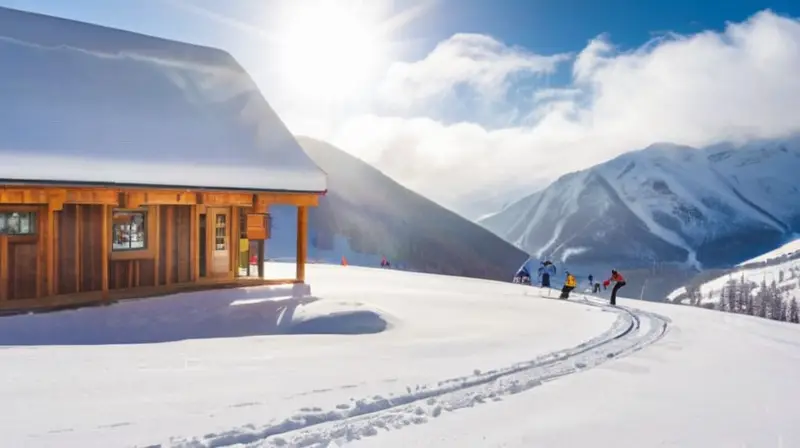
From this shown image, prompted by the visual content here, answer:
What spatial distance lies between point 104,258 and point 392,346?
7310mm

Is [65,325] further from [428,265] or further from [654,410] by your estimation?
[428,265]

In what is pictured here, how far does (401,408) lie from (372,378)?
53.2 inches

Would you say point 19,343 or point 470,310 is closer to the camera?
point 19,343

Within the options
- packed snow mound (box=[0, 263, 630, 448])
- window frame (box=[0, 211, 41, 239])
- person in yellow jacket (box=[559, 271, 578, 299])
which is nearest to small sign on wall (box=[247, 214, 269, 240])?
packed snow mound (box=[0, 263, 630, 448])

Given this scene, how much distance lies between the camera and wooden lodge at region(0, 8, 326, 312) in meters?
13.0

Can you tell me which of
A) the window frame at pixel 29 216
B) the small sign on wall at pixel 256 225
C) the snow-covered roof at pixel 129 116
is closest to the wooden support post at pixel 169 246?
the snow-covered roof at pixel 129 116

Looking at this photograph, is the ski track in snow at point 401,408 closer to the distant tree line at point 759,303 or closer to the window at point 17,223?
the window at point 17,223

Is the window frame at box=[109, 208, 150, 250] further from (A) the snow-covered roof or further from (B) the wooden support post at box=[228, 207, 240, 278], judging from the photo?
(B) the wooden support post at box=[228, 207, 240, 278]

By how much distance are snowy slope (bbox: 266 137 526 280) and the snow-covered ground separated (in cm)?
7659

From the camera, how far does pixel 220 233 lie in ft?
57.1

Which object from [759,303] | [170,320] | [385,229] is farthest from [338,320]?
[759,303]

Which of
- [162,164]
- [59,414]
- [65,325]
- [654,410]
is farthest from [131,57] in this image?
[654,410]

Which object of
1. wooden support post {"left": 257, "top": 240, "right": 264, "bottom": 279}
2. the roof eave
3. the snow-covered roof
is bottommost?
wooden support post {"left": 257, "top": 240, "right": 264, "bottom": 279}

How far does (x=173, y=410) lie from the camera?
668cm
